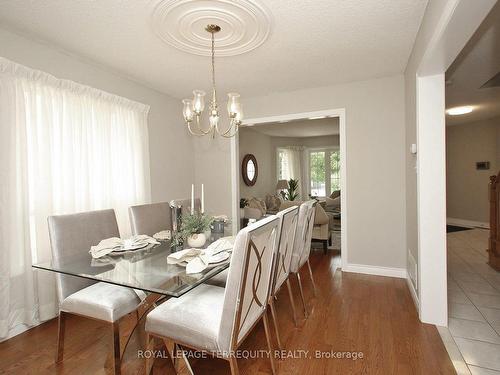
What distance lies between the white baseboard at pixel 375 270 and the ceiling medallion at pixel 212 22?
2.76 m

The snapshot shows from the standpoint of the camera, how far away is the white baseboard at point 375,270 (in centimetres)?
327

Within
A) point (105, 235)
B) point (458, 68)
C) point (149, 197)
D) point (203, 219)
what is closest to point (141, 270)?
point (203, 219)

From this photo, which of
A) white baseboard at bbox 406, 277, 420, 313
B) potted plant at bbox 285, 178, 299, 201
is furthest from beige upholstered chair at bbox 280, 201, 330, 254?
potted plant at bbox 285, 178, 299, 201

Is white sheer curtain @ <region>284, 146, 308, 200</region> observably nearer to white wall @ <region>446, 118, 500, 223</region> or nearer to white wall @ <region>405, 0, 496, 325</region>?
white wall @ <region>446, 118, 500, 223</region>

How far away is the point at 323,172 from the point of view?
8609mm

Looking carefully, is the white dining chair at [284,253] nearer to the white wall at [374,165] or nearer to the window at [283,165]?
the white wall at [374,165]

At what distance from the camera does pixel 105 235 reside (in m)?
2.21

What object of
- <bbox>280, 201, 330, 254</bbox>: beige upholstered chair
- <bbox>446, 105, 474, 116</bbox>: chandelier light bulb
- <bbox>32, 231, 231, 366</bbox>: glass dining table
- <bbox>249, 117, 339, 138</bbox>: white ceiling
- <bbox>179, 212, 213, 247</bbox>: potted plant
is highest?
<bbox>249, 117, 339, 138</bbox>: white ceiling

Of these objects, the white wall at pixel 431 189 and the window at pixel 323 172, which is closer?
the white wall at pixel 431 189

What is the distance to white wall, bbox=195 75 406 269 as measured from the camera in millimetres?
3277

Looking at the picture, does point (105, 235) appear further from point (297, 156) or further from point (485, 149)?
point (485, 149)

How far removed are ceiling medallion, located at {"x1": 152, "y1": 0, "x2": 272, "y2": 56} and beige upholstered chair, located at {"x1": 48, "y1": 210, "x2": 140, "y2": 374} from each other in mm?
1563

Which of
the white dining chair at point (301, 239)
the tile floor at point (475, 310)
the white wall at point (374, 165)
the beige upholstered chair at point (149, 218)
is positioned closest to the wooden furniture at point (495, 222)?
the tile floor at point (475, 310)

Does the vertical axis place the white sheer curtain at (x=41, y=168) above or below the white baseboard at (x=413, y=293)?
above
